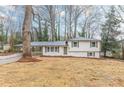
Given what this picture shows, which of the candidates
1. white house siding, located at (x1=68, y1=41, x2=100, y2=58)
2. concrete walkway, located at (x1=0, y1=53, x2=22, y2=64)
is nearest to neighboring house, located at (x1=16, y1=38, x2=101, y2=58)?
white house siding, located at (x1=68, y1=41, x2=100, y2=58)

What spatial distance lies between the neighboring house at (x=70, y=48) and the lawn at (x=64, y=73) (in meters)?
0.06

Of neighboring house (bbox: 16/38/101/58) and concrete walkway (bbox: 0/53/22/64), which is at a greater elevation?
neighboring house (bbox: 16/38/101/58)

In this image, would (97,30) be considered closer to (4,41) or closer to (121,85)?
(121,85)

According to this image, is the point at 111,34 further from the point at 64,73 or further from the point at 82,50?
the point at 64,73

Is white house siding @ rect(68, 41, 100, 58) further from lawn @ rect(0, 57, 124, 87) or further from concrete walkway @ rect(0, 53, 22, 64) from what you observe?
concrete walkway @ rect(0, 53, 22, 64)

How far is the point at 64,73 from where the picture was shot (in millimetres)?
3566

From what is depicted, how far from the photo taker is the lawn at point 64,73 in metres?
3.51

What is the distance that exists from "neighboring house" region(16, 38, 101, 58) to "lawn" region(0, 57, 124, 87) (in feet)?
0.19

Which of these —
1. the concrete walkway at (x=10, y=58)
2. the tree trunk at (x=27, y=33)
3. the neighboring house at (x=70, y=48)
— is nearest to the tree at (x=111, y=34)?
the neighboring house at (x=70, y=48)

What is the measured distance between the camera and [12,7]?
3.59m

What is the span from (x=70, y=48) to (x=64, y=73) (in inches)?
11.5

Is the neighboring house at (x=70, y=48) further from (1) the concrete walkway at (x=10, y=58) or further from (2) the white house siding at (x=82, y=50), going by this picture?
(1) the concrete walkway at (x=10, y=58)

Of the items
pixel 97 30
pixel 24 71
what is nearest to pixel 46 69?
pixel 24 71

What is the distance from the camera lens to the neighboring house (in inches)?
142
